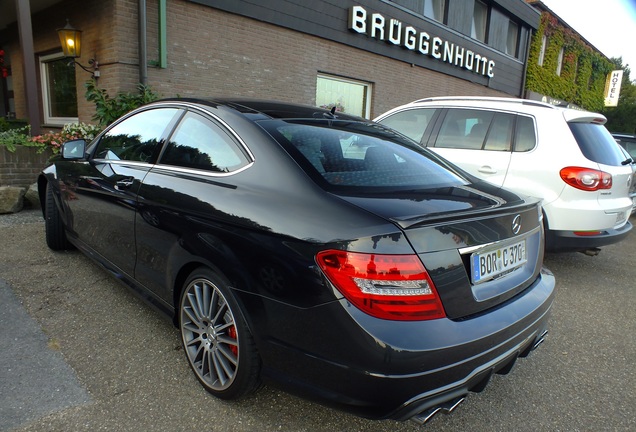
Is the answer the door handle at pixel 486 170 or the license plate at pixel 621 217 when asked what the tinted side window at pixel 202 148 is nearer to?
the door handle at pixel 486 170

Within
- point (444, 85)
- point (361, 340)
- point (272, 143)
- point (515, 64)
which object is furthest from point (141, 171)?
point (515, 64)

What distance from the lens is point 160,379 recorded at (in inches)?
90.8

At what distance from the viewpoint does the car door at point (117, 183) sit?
2.68 m

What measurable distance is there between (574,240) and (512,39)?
16133mm

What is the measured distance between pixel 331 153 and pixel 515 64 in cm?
1791

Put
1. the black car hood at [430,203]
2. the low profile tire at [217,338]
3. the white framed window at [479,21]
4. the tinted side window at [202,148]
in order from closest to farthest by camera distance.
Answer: the black car hood at [430,203]
the low profile tire at [217,338]
the tinted side window at [202,148]
the white framed window at [479,21]

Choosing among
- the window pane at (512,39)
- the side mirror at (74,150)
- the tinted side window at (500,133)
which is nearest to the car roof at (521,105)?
the tinted side window at (500,133)

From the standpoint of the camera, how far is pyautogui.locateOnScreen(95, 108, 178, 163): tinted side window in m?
2.74

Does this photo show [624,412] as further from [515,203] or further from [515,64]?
[515,64]

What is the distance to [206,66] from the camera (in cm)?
775

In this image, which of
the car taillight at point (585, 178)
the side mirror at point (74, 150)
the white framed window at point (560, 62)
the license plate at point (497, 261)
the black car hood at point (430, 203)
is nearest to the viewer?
the black car hood at point (430, 203)

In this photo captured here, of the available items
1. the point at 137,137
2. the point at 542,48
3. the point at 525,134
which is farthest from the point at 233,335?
the point at 542,48

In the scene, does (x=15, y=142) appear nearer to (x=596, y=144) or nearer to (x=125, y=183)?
(x=125, y=183)

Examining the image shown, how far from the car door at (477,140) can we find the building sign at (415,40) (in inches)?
236
